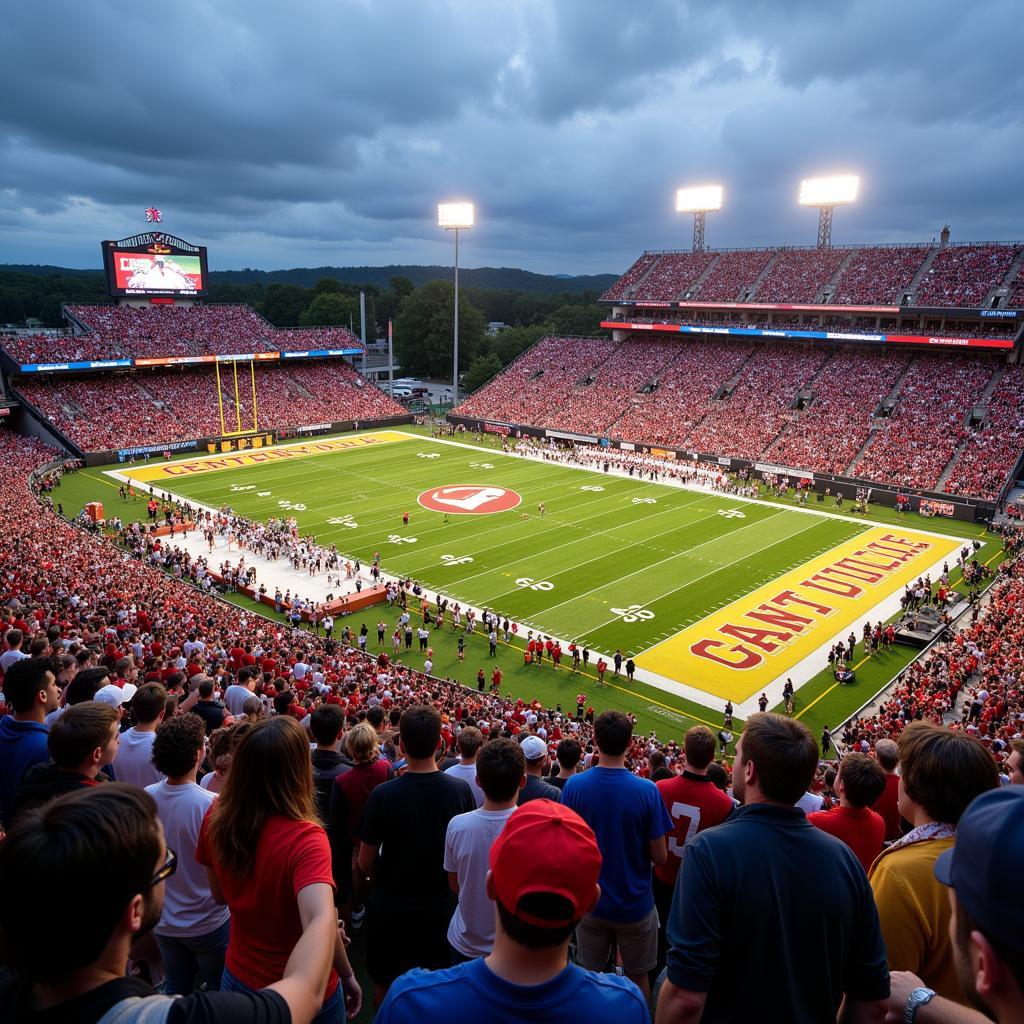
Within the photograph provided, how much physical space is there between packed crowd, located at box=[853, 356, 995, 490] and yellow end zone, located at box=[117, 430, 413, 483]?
32.9m

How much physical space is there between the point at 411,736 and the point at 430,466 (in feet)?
148

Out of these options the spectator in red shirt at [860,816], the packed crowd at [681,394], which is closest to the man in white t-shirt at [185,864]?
the spectator in red shirt at [860,816]

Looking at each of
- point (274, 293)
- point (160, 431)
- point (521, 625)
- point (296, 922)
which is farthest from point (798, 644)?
point (274, 293)

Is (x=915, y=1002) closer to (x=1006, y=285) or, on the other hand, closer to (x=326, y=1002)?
(x=326, y=1002)

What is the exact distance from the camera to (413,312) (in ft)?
326

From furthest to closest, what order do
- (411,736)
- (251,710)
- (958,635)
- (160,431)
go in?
(160,431)
(958,635)
(251,710)
(411,736)

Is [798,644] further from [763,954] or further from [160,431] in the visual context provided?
[160,431]

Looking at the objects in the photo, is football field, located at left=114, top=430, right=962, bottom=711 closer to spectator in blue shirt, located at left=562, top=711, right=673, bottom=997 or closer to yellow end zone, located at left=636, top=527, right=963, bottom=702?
yellow end zone, located at left=636, top=527, right=963, bottom=702

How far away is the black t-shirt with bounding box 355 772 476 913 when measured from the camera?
421 cm

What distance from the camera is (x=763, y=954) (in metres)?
2.89

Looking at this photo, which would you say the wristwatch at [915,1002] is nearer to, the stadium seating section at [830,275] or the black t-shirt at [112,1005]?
the black t-shirt at [112,1005]

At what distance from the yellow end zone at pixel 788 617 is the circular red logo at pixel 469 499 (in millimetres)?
15180

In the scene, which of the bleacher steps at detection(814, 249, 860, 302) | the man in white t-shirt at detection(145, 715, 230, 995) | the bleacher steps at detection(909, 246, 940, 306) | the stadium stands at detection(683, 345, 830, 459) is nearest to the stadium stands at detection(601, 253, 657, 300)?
the stadium stands at detection(683, 345, 830, 459)

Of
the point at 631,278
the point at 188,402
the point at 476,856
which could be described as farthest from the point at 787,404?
the point at 476,856
